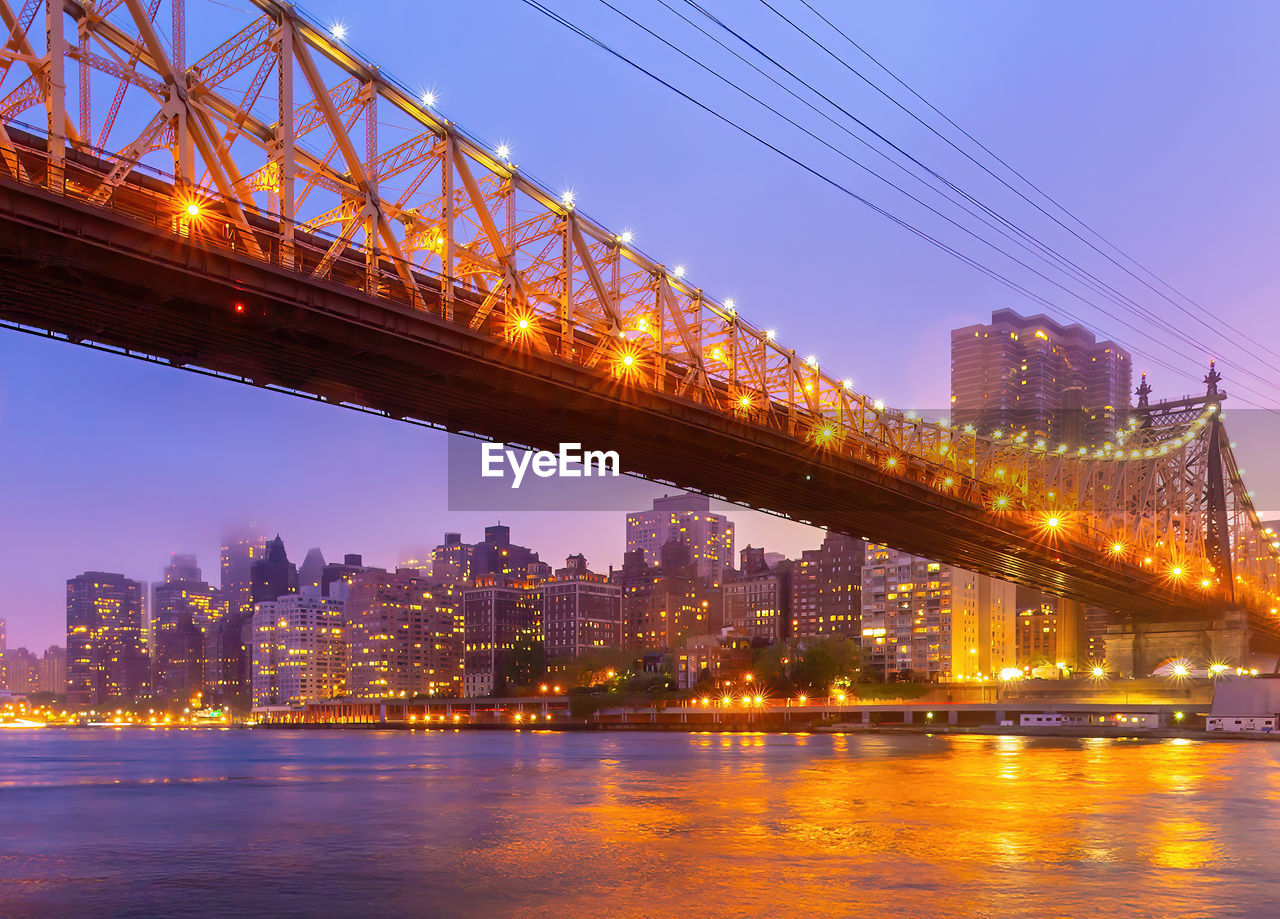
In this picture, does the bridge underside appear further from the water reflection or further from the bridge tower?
the bridge tower

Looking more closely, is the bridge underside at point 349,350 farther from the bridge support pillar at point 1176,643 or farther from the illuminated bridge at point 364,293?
the bridge support pillar at point 1176,643

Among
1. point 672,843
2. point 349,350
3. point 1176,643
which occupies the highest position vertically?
point 349,350

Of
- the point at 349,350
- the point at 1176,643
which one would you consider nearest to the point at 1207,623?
the point at 1176,643

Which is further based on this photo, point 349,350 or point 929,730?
point 929,730

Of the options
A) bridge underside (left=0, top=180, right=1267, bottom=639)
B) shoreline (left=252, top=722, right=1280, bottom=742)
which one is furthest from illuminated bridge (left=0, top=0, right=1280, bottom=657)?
shoreline (left=252, top=722, right=1280, bottom=742)

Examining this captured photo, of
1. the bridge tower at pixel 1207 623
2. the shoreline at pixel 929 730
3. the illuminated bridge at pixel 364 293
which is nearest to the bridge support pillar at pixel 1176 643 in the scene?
the bridge tower at pixel 1207 623

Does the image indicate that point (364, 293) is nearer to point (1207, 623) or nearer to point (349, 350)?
point (349, 350)
